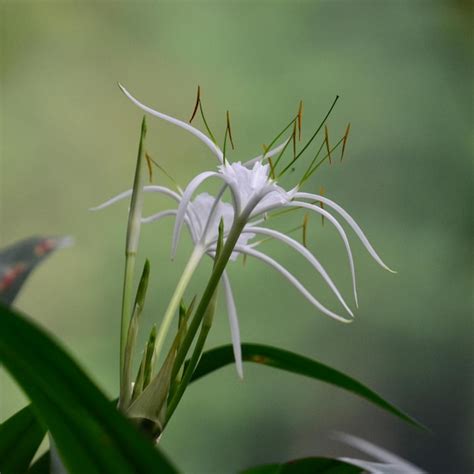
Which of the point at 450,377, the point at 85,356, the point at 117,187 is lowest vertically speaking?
the point at 450,377

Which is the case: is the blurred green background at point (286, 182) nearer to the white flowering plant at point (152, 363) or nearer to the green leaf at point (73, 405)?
the white flowering plant at point (152, 363)

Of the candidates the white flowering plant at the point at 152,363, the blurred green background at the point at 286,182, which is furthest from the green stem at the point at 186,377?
the blurred green background at the point at 286,182

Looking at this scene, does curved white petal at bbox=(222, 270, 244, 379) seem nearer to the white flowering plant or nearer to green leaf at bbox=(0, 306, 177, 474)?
the white flowering plant

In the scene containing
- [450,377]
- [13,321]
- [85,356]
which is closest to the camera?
[13,321]

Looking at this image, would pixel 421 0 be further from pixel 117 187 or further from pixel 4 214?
pixel 4 214

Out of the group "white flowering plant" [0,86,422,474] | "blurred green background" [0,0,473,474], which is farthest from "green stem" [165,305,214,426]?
"blurred green background" [0,0,473,474]

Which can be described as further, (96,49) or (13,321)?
(96,49)

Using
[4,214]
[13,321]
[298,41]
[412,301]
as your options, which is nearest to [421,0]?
[298,41]
